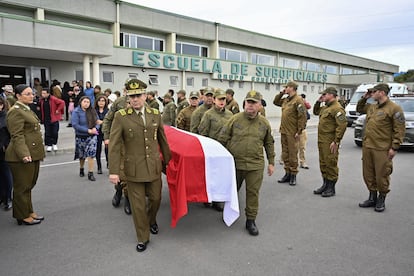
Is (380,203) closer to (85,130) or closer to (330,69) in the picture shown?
(85,130)

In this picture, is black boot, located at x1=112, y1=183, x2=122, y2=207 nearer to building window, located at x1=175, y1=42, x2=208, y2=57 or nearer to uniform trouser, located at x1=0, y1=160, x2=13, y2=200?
uniform trouser, located at x1=0, y1=160, x2=13, y2=200

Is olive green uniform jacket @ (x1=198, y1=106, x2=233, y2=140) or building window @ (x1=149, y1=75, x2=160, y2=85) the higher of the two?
building window @ (x1=149, y1=75, x2=160, y2=85)

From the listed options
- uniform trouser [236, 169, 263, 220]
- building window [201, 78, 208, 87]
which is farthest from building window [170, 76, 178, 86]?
uniform trouser [236, 169, 263, 220]

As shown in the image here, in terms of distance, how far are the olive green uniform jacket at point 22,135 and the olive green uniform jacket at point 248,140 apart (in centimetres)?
262

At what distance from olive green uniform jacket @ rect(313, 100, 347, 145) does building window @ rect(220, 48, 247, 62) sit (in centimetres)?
2196

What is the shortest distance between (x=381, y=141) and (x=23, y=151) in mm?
5212

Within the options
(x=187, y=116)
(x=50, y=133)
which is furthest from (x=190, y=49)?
(x=187, y=116)

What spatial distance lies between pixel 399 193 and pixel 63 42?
13.4 meters

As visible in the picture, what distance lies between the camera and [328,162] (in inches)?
228

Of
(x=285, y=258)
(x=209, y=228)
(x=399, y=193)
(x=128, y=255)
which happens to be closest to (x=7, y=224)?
(x=128, y=255)

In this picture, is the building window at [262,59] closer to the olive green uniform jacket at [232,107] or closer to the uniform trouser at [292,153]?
the olive green uniform jacket at [232,107]

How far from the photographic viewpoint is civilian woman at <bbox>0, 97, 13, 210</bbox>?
441 cm

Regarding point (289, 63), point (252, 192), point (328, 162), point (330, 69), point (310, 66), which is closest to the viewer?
point (252, 192)

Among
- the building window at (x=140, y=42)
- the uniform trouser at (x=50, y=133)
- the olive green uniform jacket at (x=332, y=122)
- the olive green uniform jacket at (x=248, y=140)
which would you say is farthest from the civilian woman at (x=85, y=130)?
the building window at (x=140, y=42)
